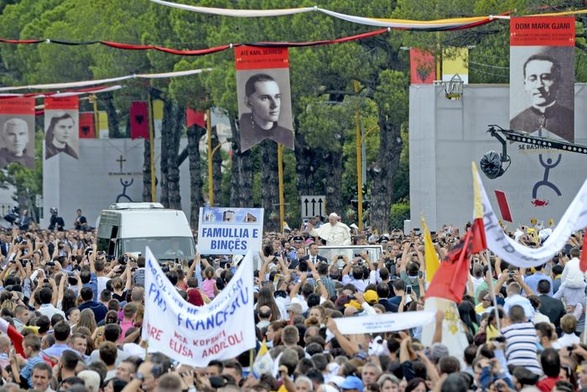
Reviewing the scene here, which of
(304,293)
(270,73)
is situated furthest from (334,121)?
(304,293)

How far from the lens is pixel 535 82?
3284 centimetres

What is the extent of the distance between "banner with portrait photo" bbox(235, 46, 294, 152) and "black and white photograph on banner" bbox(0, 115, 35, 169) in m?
21.9

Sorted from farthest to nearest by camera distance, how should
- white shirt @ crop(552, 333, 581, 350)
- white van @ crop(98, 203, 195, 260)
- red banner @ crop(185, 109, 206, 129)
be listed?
1. red banner @ crop(185, 109, 206, 129)
2. white van @ crop(98, 203, 195, 260)
3. white shirt @ crop(552, 333, 581, 350)

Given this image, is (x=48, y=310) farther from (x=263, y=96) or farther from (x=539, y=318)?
(x=263, y=96)

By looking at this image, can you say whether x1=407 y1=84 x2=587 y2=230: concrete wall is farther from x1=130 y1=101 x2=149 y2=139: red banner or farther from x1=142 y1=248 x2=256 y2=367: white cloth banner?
x1=130 y1=101 x2=149 y2=139: red banner

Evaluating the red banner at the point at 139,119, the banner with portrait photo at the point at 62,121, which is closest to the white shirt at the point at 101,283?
the banner with portrait photo at the point at 62,121

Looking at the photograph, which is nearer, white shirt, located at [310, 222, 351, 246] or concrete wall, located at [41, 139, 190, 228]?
white shirt, located at [310, 222, 351, 246]

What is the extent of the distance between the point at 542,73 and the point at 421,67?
16.4 m

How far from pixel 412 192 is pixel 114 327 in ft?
103

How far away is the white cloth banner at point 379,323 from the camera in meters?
14.6

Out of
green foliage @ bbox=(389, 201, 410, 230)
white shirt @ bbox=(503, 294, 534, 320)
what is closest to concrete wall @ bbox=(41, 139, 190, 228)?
green foliage @ bbox=(389, 201, 410, 230)

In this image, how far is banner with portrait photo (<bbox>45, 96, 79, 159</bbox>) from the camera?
59.8m

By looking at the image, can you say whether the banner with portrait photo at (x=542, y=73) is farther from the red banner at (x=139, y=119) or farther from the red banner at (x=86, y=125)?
the red banner at (x=86, y=125)

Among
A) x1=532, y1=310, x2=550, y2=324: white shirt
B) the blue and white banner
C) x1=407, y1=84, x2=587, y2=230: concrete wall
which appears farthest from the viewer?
x1=407, y1=84, x2=587, y2=230: concrete wall
